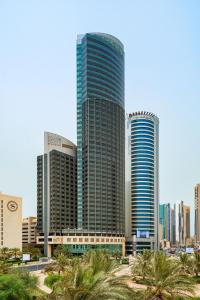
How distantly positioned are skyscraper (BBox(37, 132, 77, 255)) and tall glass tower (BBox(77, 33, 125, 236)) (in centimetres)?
847

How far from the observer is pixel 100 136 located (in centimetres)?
15362

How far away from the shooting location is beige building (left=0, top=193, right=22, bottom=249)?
12769 cm

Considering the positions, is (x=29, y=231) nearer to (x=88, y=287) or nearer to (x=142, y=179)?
(x=142, y=179)

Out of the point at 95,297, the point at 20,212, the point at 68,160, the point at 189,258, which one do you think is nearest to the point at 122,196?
the point at 68,160

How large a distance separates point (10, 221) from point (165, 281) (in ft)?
362

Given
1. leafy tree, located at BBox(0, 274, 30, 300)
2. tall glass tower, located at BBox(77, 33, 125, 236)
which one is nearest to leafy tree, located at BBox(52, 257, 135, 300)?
leafy tree, located at BBox(0, 274, 30, 300)

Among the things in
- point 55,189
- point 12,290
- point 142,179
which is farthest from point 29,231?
point 12,290

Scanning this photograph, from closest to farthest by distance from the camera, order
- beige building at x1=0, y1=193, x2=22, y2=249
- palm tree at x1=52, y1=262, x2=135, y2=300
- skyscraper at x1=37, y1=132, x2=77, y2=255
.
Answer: palm tree at x1=52, y1=262, x2=135, y2=300, beige building at x1=0, y1=193, x2=22, y2=249, skyscraper at x1=37, y1=132, x2=77, y2=255

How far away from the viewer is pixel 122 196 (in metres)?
163

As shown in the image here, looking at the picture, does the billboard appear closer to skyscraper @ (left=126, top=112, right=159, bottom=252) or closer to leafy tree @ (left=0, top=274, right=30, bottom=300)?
skyscraper @ (left=126, top=112, right=159, bottom=252)

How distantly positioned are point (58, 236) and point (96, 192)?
72.5ft

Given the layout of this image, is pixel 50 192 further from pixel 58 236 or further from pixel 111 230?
pixel 111 230

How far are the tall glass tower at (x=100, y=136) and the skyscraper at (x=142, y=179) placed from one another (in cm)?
1418

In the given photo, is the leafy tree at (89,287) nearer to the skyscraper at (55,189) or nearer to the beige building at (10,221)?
the beige building at (10,221)
